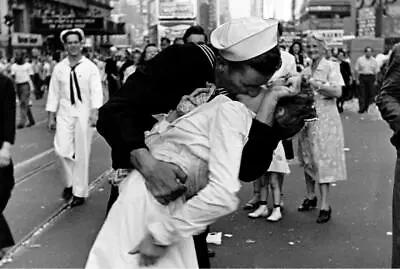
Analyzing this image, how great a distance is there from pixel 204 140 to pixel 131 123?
0.46 m

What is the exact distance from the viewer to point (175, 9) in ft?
144

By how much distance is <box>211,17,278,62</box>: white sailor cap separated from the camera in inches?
99.5

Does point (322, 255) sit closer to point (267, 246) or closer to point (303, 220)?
point (267, 246)

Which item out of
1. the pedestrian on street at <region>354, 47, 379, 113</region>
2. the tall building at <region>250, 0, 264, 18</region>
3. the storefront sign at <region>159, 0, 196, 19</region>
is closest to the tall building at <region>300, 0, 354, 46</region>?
the storefront sign at <region>159, 0, 196, 19</region>

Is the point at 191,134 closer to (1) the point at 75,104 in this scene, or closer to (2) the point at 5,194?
(2) the point at 5,194

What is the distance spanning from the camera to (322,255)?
6270 mm

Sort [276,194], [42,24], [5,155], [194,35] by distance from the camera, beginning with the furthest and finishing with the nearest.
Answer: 1. [42,24]
2. [276,194]
3. [194,35]
4. [5,155]

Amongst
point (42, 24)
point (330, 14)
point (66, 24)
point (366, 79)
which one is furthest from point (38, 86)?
point (330, 14)

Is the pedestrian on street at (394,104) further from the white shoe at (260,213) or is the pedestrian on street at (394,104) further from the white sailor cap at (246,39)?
the white shoe at (260,213)

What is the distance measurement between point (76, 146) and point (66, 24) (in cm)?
4051

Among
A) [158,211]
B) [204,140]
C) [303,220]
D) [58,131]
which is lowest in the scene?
[303,220]

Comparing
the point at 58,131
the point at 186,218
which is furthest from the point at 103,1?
the point at 186,218

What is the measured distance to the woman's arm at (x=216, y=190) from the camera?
235cm

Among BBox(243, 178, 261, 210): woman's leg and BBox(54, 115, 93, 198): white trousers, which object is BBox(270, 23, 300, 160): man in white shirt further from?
BBox(54, 115, 93, 198): white trousers
